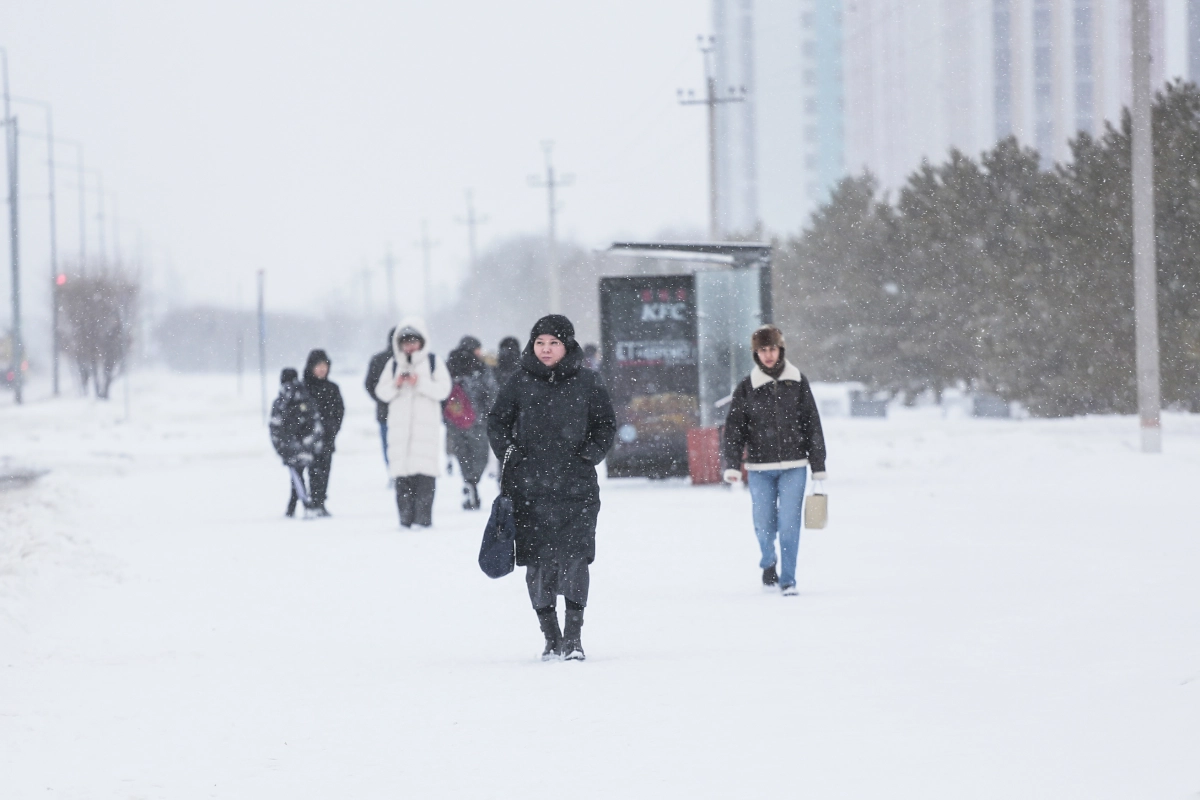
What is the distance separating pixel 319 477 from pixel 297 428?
1.79 ft

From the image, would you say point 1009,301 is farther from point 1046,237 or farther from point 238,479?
point 238,479

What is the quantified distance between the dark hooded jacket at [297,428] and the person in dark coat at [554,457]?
29.1 ft

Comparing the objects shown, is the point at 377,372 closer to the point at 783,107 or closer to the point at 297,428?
the point at 297,428

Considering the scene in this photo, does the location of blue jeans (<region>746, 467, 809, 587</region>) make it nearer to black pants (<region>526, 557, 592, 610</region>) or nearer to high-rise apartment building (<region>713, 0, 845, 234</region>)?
black pants (<region>526, 557, 592, 610</region>)

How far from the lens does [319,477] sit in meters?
16.5

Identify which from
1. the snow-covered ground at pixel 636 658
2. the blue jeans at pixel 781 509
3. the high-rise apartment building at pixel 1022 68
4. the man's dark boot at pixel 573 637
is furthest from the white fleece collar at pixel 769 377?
the high-rise apartment building at pixel 1022 68

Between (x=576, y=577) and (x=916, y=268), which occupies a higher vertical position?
(x=916, y=268)

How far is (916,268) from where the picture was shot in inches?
1470

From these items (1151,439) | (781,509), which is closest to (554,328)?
(781,509)

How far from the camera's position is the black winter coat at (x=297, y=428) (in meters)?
16.4

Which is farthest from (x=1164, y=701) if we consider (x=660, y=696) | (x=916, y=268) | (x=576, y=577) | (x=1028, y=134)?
(x=1028, y=134)

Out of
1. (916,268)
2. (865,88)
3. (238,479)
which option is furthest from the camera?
(865,88)

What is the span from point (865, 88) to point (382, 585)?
377ft

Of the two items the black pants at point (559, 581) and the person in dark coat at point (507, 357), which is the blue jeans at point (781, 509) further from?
the person in dark coat at point (507, 357)
